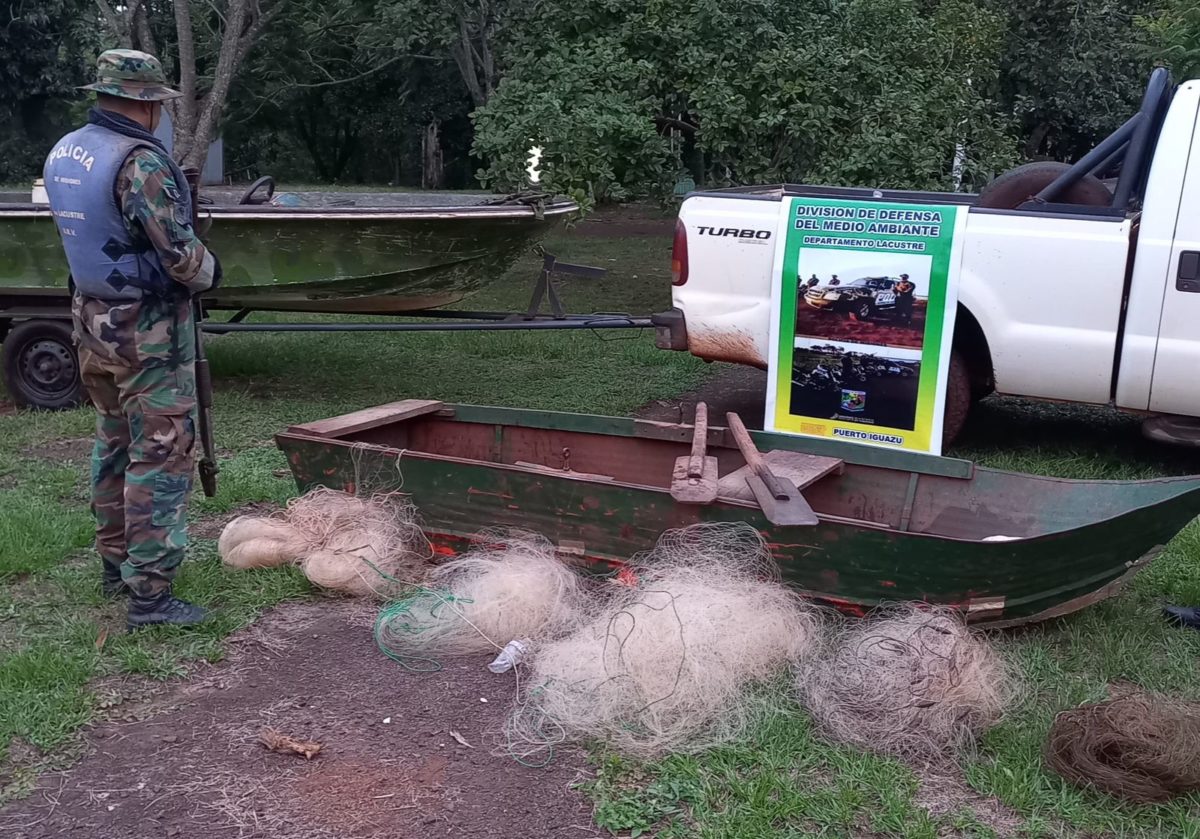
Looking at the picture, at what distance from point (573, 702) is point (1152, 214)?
398cm

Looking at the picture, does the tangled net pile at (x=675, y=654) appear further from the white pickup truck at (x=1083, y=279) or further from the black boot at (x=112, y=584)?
the white pickup truck at (x=1083, y=279)

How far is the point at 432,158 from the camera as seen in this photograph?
1190 inches

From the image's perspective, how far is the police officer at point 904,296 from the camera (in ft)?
20.2

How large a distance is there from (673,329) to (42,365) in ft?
14.0

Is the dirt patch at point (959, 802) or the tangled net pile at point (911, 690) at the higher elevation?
the tangled net pile at point (911, 690)

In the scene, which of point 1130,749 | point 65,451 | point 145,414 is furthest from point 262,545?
point 1130,749

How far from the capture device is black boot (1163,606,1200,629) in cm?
466

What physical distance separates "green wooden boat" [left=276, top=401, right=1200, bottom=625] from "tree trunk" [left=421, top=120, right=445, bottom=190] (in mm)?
24965

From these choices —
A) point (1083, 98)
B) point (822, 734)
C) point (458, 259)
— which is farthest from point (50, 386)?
point (1083, 98)

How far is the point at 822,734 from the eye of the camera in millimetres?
3838

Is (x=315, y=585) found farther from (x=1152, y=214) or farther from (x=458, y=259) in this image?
(x=1152, y=214)

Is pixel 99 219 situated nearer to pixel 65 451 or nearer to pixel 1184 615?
pixel 65 451

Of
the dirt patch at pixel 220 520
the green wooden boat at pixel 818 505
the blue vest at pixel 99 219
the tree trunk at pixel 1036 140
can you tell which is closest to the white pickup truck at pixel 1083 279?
the green wooden boat at pixel 818 505

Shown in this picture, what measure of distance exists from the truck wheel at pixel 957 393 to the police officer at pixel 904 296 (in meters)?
0.49
